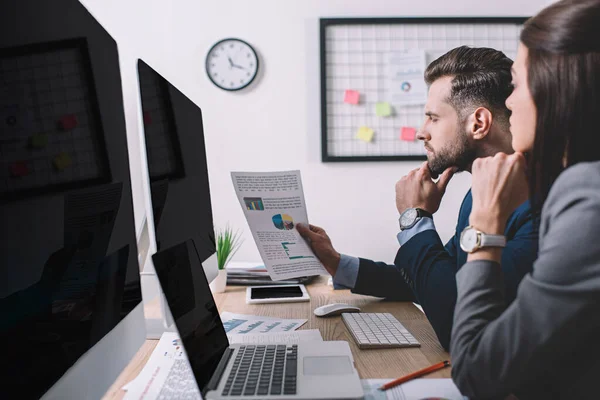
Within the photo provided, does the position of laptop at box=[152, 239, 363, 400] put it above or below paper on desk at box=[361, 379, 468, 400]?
above

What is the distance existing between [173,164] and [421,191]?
51 centimetres

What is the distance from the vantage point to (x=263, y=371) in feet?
2.34

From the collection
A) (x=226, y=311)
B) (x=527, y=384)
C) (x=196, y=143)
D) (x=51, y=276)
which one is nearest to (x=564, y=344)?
(x=527, y=384)

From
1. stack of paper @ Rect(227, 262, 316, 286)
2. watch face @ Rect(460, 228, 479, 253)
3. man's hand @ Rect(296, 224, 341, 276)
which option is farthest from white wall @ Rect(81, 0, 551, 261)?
watch face @ Rect(460, 228, 479, 253)

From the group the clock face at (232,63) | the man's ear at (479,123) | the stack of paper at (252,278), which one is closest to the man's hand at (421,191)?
the man's ear at (479,123)

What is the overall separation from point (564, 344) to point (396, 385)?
272mm

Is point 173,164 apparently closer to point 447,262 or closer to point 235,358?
point 235,358

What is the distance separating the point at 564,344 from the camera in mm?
526

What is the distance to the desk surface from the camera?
2.59 feet

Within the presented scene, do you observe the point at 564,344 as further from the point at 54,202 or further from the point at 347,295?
the point at 347,295

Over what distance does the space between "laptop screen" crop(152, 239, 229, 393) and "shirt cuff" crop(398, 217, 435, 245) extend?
0.35 metres

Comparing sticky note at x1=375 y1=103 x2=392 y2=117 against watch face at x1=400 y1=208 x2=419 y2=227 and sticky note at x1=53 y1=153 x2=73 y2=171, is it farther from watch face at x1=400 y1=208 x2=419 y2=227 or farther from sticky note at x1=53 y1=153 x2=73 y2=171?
sticky note at x1=53 y1=153 x2=73 y2=171

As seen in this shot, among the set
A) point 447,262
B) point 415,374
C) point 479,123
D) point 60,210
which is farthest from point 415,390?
point 60,210

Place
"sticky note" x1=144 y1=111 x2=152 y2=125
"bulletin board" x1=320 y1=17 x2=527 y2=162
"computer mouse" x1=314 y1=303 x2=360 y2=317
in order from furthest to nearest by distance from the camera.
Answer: "bulletin board" x1=320 y1=17 x2=527 y2=162 < "computer mouse" x1=314 y1=303 x2=360 y2=317 < "sticky note" x1=144 y1=111 x2=152 y2=125
